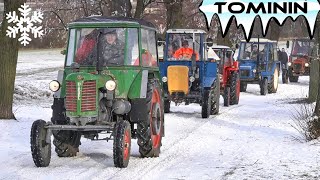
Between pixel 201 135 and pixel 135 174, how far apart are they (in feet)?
14.7

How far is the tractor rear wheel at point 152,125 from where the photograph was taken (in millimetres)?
10266

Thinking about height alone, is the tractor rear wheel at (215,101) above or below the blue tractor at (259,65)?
below

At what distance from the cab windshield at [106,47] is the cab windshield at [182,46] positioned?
7367 millimetres

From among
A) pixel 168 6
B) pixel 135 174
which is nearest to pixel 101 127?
pixel 135 174

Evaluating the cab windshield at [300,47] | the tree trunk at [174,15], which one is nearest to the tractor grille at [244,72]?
the tree trunk at [174,15]

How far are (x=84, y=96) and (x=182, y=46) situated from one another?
9009mm

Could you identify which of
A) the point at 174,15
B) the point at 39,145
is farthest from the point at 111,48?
the point at 174,15

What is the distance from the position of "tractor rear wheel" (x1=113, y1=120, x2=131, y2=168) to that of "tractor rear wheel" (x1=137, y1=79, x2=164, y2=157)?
0.61 m

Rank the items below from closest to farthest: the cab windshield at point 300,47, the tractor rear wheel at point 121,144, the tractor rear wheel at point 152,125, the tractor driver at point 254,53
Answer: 1. the tractor rear wheel at point 121,144
2. the tractor rear wheel at point 152,125
3. the tractor driver at point 254,53
4. the cab windshield at point 300,47

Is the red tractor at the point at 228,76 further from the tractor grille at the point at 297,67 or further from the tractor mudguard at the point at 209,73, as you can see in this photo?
the tractor grille at the point at 297,67

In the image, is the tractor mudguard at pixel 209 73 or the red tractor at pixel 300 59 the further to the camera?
the red tractor at pixel 300 59

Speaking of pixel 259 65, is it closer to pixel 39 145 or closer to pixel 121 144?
pixel 121 144

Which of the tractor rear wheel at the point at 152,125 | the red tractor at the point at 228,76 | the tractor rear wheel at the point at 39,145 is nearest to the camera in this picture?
the tractor rear wheel at the point at 39,145

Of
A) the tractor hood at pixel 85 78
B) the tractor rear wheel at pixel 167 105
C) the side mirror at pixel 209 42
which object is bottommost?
the tractor rear wheel at pixel 167 105
